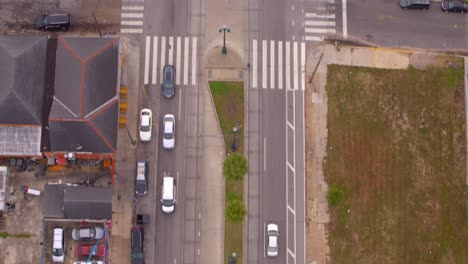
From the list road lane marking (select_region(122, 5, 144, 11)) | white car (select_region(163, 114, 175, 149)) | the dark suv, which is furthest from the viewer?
road lane marking (select_region(122, 5, 144, 11))

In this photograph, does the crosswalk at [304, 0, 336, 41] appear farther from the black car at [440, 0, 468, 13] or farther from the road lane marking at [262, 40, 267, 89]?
the black car at [440, 0, 468, 13]

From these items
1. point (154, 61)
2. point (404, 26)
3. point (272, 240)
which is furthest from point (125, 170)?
point (404, 26)

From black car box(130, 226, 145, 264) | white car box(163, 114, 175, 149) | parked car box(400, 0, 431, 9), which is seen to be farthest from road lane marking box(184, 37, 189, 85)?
parked car box(400, 0, 431, 9)

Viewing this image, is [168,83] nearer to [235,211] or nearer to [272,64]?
[272,64]

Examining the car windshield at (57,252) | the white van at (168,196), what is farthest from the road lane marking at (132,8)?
the car windshield at (57,252)

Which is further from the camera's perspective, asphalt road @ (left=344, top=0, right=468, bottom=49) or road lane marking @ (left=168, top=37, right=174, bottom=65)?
asphalt road @ (left=344, top=0, right=468, bottom=49)

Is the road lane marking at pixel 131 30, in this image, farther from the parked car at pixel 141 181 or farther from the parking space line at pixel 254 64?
the parked car at pixel 141 181
